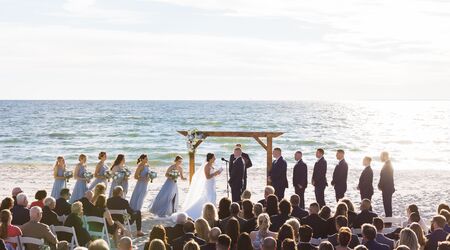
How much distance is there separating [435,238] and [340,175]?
7.02 m

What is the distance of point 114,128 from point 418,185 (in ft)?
168

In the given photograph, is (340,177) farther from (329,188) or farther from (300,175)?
(329,188)

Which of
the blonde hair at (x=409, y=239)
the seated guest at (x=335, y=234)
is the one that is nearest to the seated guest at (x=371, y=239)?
the blonde hair at (x=409, y=239)

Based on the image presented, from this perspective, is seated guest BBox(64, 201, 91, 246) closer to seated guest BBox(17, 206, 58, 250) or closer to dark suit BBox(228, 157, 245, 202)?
seated guest BBox(17, 206, 58, 250)

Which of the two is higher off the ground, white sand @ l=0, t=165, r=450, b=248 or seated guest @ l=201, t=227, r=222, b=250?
seated guest @ l=201, t=227, r=222, b=250

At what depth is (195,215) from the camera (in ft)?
53.5

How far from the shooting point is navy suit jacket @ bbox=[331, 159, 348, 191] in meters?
16.2

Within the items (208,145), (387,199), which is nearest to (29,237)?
(387,199)

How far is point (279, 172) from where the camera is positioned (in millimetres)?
16469

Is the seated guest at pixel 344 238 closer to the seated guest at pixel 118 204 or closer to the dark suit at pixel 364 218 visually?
the dark suit at pixel 364 218

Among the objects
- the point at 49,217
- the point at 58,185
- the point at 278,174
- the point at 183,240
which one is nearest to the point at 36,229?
the point at 49,217

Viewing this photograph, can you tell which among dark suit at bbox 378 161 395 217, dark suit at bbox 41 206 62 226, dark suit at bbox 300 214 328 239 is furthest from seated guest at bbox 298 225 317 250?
dark suit at bbox 378 161 395 217

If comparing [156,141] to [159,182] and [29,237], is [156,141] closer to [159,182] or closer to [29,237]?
[159,182]

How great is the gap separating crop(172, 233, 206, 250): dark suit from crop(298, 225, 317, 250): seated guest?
129cm
